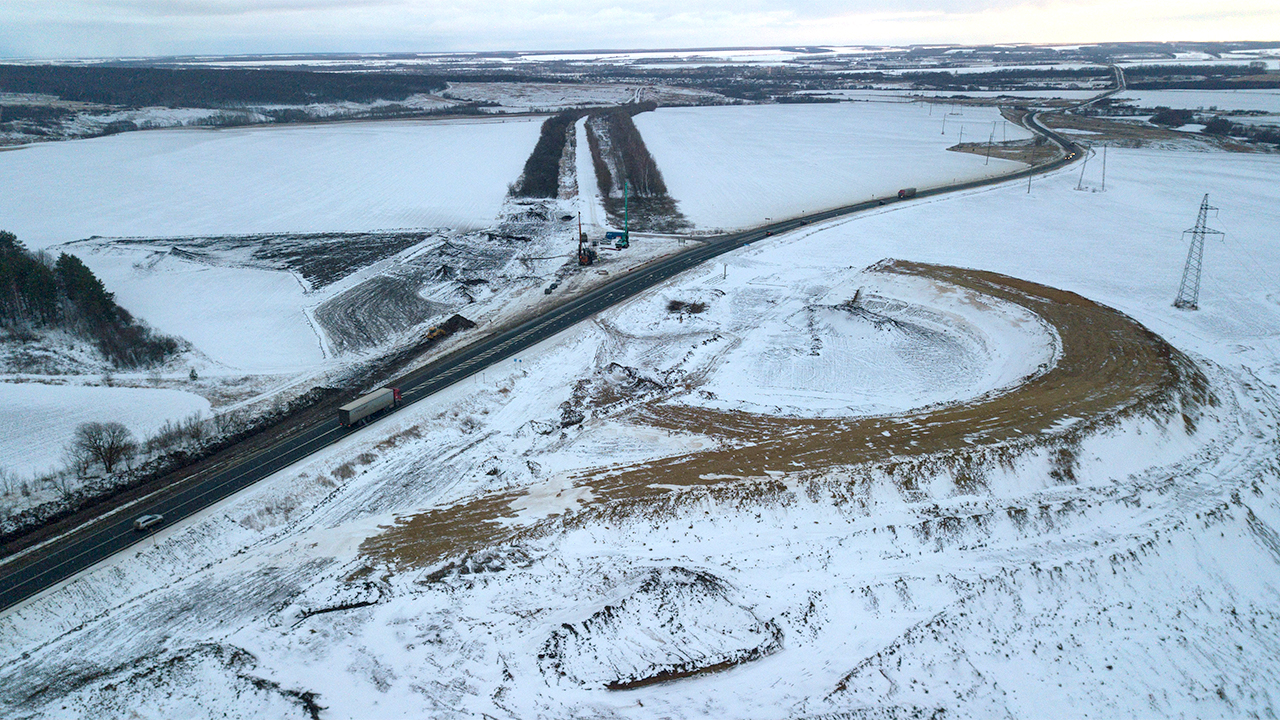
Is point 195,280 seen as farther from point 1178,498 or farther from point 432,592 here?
point 1178,498

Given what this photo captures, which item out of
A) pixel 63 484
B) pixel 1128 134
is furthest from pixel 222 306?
pixel 1128 134

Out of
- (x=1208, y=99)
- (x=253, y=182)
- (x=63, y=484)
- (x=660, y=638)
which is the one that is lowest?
(x=660, y=638)

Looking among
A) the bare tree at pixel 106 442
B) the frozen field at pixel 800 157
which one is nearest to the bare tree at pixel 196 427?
the bare tree at pixel 106 442

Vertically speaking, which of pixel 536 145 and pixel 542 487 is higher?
pixel 536 145

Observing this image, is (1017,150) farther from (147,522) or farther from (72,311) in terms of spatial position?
(72,311)

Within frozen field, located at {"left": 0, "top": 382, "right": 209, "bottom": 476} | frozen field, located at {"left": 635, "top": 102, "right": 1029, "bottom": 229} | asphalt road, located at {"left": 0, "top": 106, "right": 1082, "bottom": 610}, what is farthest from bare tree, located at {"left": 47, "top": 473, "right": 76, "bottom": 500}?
frozen field, located at {"left": 635, "top": 102, "right": 1029, "bottom": 229}

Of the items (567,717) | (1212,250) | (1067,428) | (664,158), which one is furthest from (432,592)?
(664,158)

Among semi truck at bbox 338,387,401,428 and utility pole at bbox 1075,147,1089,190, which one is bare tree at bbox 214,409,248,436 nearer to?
semi truck at bbox 338,387,401,428
